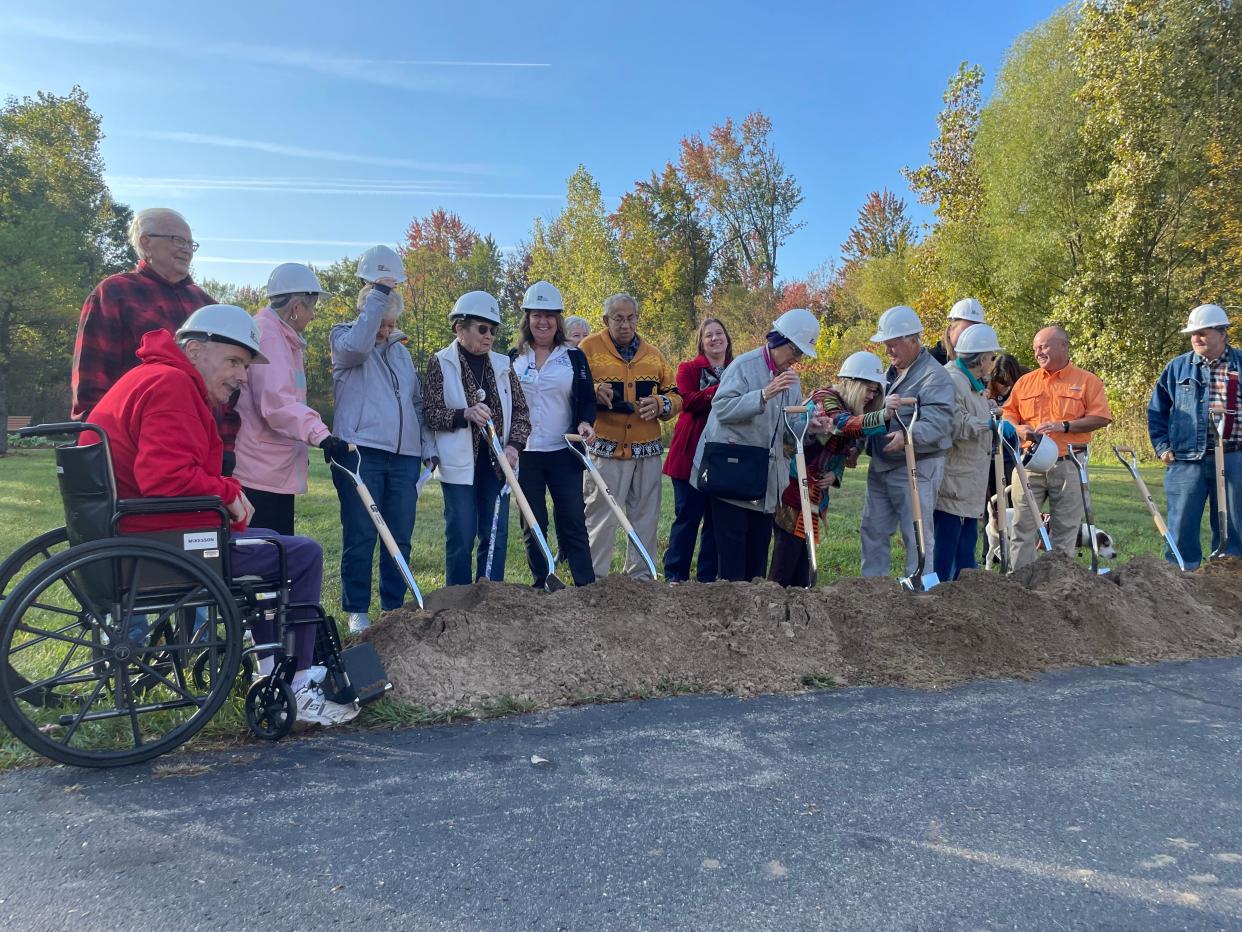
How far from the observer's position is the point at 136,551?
9.45 ft

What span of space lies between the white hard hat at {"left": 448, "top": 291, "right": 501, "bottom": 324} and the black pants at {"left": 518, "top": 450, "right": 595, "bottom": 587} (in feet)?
3.10

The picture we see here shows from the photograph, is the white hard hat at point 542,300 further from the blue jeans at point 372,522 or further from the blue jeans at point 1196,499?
the blue jeans at point 1196,499

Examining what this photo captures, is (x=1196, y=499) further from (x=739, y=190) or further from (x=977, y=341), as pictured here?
(x=739, y=190)

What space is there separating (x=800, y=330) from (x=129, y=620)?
392 centimetres

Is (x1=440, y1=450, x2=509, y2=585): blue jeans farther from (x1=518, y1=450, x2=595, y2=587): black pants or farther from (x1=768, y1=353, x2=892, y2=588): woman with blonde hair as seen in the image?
(x1=768, y1=353, x2=892, y2=588): woman with blonde hair

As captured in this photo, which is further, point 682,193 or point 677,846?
point 682,193

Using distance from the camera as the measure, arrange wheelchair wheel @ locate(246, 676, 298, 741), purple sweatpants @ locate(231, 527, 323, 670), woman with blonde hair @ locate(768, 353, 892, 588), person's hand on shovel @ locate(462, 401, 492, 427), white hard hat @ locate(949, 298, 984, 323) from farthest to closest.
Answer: white hard hat @ locate(949, 298, 984, 323) < woman with blonde hair @ locate(768, 353, 892, 588) < person's hand on shovel @ locate(462, 401, 492, 427) < purple sweatpants @ locate(231, 527, 323, 670) < wheelchair wheel @ locate(246, 676, 298, 741)

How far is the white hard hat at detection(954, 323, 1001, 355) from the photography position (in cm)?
573

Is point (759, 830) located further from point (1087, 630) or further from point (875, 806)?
point (1087, 630)

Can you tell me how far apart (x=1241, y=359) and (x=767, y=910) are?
20.8ft

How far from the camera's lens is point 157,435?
9.85ft

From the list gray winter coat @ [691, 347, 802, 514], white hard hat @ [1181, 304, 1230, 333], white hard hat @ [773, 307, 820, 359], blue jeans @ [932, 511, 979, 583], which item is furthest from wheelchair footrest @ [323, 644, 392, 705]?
white hard hat @ [1181, 304, 1230, 333]

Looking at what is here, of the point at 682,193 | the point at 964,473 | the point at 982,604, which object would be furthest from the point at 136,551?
the point at 682,193

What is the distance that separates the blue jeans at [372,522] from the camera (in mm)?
4758
